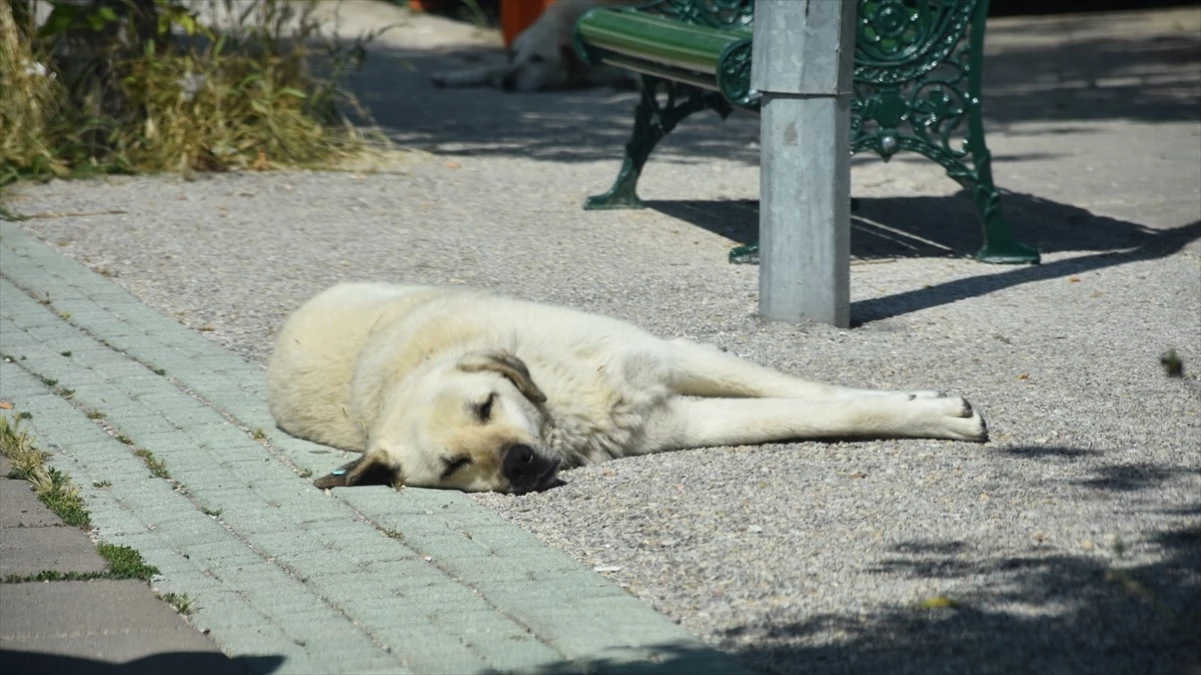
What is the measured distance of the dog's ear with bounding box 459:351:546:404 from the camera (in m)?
4.52

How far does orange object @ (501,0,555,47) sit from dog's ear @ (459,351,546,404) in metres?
12.8

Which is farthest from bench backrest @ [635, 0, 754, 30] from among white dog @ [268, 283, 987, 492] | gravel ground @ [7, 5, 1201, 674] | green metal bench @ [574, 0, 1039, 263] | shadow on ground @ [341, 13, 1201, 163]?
white dog @ [268, 283, 987, 492]

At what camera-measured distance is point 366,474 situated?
461 centimetres

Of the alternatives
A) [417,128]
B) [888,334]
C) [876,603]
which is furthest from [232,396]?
[417,128]

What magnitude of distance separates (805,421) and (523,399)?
0.94 meters

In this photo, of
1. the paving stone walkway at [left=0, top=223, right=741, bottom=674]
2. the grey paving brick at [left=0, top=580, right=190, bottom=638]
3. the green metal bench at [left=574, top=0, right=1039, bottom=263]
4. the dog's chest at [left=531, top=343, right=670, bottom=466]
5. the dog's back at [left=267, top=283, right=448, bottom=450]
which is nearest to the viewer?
the paving stone walkway at [left=0, top=223, right=741, bottom=674]

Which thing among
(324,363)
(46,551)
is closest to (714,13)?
(324,363)

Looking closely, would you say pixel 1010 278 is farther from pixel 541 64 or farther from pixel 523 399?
pixel 541 64

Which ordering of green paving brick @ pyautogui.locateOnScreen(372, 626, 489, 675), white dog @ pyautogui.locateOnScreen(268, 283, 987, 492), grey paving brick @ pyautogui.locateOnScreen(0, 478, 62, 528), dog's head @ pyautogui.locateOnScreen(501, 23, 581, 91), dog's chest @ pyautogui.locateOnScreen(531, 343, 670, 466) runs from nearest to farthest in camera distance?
green paving brick @ pyautogui.locateOnScreen(372, 626, 489, 675), grey paving brick @ pyautogui.locateOnScreen(0, 478, 62, 528), white dog @ pyautogui.locateOnScreen(268, 283, 987, 492), dog's chest @ pyautogui.locateOnScreen(531, 343, 670, 466), dog's head @ pyautogui.locateOnScreen(501, 23, 581, 91)

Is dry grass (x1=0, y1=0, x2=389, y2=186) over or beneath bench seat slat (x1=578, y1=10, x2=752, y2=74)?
beneath

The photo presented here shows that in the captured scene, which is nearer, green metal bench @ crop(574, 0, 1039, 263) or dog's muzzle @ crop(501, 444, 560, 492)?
dog's muzzle @ crop(501, 444, 560, 492)

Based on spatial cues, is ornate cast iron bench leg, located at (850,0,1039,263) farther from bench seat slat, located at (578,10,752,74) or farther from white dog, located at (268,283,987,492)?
white dog, located at (268,283,987,492)

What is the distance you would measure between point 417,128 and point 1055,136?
515 centimetres

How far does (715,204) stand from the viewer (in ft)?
31.2
